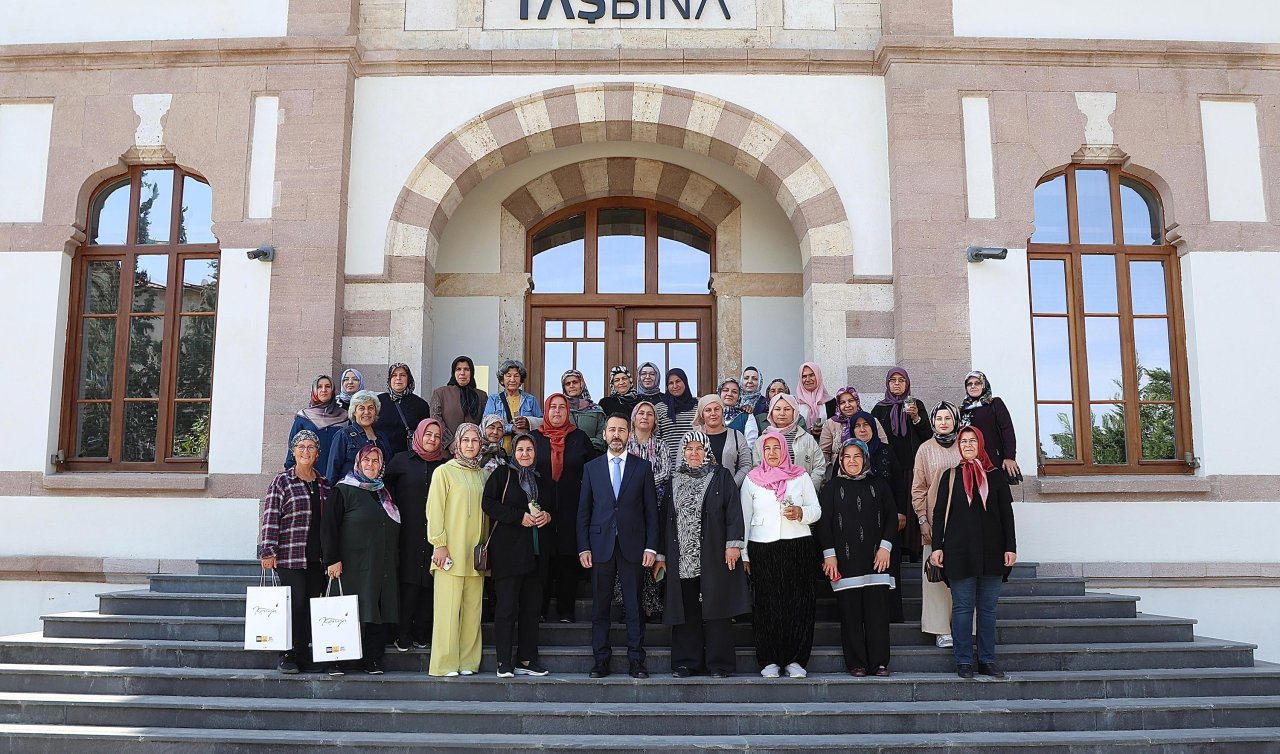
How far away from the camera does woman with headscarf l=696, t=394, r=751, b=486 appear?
7.13m

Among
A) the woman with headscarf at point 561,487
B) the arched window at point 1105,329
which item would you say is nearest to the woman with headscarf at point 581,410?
the woman with headscarf at point 561,487

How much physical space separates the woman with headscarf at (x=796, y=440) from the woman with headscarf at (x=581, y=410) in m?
1.31

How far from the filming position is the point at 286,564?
6.38 meters

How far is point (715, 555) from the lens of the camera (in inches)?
261

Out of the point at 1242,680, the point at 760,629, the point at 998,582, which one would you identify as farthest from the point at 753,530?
the point at 1242,680

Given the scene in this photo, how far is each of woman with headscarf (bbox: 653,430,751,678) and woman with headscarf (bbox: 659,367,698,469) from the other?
2.05 ft

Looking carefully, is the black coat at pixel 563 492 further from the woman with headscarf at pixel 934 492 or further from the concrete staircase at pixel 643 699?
the woman with headscarf at pixel 934 492

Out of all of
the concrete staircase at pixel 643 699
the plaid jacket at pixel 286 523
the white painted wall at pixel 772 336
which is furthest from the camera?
the white painted wall at pixel 772 336

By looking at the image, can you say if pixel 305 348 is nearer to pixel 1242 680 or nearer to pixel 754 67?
pixel 754 67

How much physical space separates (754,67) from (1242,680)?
20.6ft

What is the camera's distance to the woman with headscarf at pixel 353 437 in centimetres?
715

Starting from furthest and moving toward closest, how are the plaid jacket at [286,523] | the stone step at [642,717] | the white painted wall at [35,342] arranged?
the white painted wall at [35,342], the plaid jacket at [286,523], the stone step at [642,717]

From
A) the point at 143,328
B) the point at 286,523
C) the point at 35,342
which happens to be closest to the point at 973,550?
the point at 286,523

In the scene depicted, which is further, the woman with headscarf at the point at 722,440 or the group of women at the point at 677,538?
the woman with headscarf at the point at 722,440
